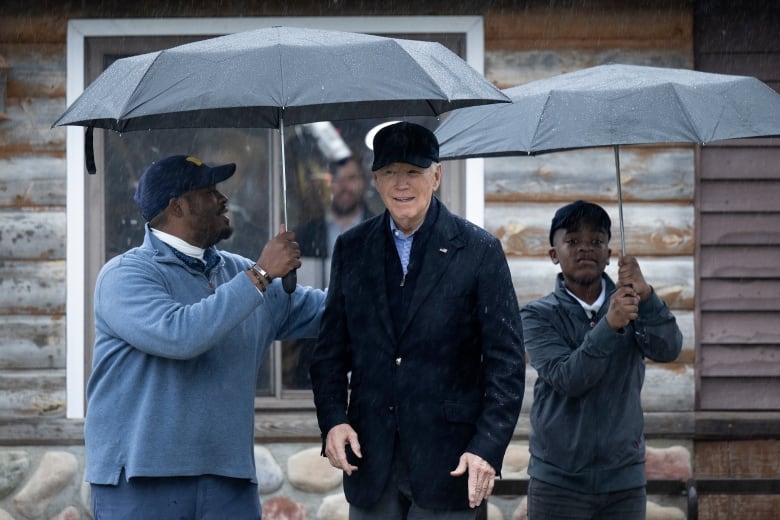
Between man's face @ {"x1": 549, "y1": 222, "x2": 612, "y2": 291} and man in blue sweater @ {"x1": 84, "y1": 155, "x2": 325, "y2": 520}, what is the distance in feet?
4.16

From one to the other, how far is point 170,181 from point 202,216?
156mm

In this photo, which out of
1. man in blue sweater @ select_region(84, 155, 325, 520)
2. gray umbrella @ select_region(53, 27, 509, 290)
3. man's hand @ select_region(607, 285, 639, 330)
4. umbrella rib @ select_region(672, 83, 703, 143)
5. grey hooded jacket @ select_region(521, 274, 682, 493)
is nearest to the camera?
gray umbrella @ select_region(53, 27, 509, 290)

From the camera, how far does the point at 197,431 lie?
392 cm

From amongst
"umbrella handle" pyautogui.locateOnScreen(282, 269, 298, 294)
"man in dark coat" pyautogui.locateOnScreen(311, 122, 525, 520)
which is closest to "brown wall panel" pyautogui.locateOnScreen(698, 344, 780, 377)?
"man in dark coat" pyautogui.locateOnScreen(311, 122, 525, 520)

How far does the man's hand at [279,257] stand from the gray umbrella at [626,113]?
3.28ft

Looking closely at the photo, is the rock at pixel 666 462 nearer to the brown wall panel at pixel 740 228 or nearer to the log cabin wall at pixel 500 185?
the log cabin wall at pixel 500 185

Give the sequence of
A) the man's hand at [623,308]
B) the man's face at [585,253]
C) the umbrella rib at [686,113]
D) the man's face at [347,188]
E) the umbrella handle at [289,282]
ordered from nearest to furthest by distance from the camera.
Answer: the umbrella handle at [289,282]
the umbrella rib at [686,113]
the man's hand at [623,308]
the man's face at [585,253]
the man's face at [347,188]

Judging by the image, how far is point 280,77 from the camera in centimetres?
354

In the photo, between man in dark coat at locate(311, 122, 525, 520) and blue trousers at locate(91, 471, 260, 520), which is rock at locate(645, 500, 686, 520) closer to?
man in dark coat at locate(311, 122, 525, 520)

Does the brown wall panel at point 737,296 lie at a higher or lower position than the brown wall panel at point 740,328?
higher

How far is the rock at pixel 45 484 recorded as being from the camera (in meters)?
6.63

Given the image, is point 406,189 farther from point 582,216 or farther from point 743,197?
point 743,197

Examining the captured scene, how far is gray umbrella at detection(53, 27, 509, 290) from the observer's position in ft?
11.5

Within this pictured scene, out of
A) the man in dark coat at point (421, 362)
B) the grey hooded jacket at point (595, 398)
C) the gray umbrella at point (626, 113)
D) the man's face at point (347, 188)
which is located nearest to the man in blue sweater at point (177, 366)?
the man in dark coat at point (421, 362)
